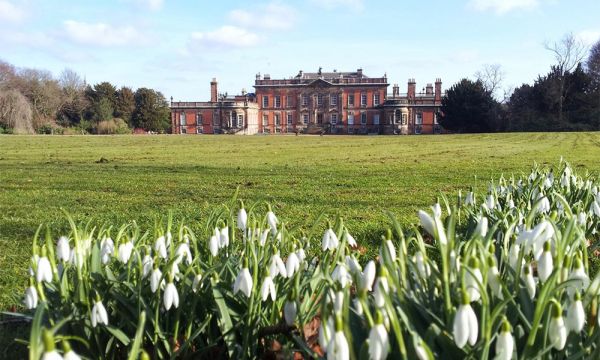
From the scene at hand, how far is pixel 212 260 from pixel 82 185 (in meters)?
7.48

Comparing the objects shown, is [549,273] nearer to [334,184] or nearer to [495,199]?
[495,199]

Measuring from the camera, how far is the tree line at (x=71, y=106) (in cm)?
5172

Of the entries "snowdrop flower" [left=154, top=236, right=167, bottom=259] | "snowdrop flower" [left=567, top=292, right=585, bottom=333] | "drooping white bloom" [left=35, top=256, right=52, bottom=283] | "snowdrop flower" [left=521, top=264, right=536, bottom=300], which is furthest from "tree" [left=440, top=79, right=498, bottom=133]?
"drooping white bloom" [left=35, top=256, right=52, bottom=283]

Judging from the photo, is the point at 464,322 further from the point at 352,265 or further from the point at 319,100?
the point at 319,100

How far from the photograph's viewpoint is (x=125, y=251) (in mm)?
2557

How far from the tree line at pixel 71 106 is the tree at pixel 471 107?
3982 centimetres

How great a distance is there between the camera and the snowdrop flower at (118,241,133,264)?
2.55 m

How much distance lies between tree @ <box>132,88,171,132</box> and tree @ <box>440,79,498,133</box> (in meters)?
41.8

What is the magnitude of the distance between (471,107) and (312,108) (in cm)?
2685

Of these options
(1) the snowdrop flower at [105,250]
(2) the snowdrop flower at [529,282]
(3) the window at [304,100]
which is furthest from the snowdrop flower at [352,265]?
(3) the window at [304,100]

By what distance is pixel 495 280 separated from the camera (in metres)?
1.92

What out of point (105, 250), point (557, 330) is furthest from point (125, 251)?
point (557, 330)

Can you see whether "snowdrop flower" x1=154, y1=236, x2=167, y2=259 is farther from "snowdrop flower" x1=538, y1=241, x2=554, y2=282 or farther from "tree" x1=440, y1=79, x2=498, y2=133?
"tree" x1=440, y1=79, x2=498, y2=133

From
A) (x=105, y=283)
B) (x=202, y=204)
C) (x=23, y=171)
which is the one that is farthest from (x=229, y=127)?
(x=105, y=283)
